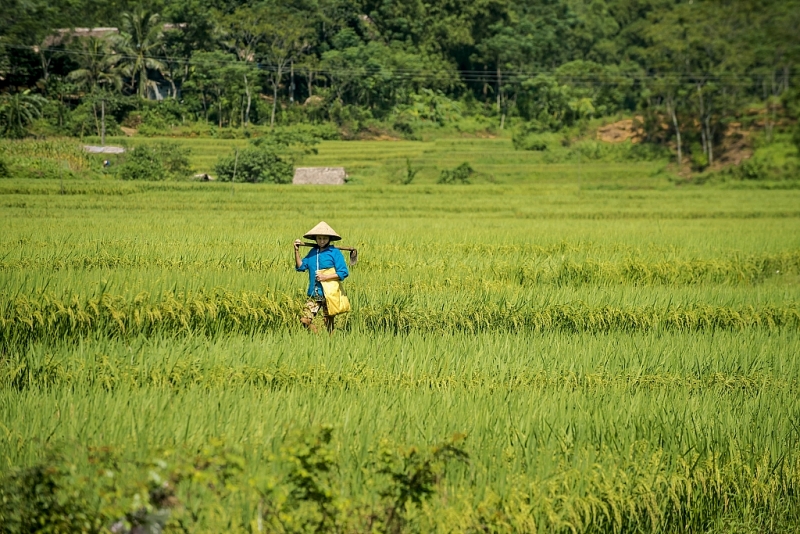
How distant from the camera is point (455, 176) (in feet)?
103

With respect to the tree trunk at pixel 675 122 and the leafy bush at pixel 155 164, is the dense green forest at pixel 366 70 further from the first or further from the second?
the leafy bush at pixel 155 164

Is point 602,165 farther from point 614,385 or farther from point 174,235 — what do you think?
point 614,385

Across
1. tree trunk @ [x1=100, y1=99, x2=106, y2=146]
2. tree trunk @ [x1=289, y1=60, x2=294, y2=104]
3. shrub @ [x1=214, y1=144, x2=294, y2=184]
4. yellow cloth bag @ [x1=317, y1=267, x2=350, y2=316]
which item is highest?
tree trunk @ [x1=289, y1=60, x2=294, y2=104]

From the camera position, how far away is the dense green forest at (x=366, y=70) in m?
33.6

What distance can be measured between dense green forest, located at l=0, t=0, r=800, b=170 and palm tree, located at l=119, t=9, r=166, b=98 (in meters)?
0.09

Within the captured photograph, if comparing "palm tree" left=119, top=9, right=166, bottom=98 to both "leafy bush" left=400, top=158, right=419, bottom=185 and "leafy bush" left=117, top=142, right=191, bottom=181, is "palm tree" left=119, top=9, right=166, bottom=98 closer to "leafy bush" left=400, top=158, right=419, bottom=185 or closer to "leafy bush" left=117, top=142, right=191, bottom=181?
"leafy bush" left=117, top=142, right=191, bottom=181

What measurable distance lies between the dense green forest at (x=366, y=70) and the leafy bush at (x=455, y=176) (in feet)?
31.0

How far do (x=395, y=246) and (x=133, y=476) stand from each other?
9070mm

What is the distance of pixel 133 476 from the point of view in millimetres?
3230

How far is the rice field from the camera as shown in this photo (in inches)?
126

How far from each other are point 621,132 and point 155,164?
23544mm

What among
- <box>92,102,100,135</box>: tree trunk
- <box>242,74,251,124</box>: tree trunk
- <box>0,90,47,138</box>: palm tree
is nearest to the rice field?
<box>0,90,47,138</box>: palm tree

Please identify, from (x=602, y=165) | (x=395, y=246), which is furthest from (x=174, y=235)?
(x=602, y=165)

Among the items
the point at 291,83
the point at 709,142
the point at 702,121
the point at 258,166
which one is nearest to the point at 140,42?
the point at 291,83
